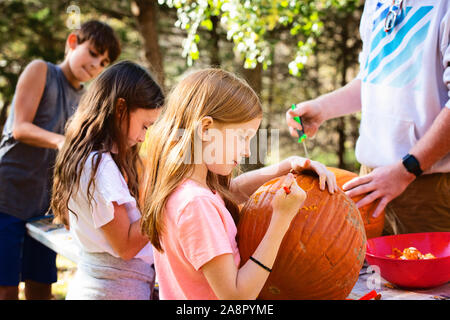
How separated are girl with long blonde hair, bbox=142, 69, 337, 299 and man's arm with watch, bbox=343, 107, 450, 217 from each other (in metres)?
0.41

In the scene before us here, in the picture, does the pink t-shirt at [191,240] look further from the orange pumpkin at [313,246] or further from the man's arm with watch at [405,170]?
the man's arm with watch at [405,170]

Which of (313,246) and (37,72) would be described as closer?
(313,246)

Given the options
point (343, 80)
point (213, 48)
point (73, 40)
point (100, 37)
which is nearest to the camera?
point (100, 37)

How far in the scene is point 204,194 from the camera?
1.30m

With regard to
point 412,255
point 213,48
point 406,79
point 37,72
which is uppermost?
point 213,48

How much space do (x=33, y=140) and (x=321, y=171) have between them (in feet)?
6.52

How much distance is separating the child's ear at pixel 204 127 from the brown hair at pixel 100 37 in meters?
1.81

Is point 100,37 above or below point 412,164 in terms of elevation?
above

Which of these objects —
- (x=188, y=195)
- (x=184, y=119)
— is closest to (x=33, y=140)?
(x=184, y=119)

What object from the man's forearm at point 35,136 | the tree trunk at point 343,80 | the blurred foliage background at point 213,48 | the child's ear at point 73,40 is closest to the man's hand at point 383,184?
the man's forearm at point 35,136

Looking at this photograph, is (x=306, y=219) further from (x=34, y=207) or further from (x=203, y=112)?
(x=34, y=207)

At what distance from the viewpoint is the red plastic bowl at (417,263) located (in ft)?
4.77

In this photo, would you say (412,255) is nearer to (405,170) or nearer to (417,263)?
(417,263)

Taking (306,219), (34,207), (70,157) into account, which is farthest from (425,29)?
(34,207)
